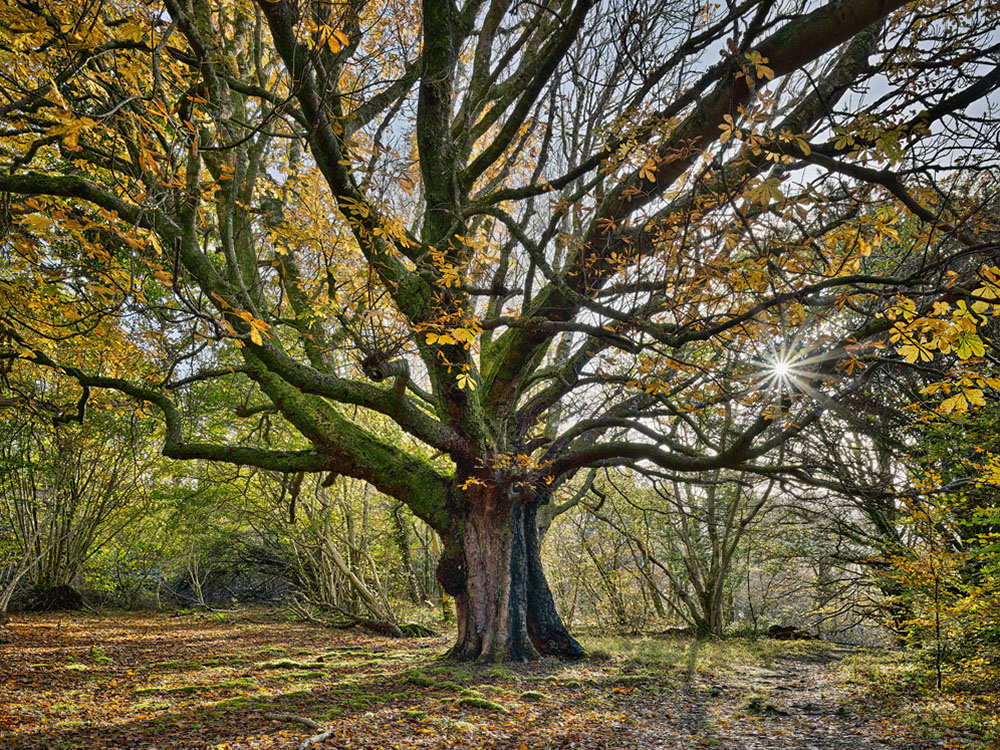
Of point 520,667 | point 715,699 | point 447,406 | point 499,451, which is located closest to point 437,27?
point 447,406

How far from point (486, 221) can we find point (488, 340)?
2109mm

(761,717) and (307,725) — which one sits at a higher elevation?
(307,725)

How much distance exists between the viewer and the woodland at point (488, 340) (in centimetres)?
313

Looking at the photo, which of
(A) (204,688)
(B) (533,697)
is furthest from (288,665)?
(B) (533,697)

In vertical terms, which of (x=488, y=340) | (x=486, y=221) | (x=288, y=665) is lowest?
(x=288, y=665)

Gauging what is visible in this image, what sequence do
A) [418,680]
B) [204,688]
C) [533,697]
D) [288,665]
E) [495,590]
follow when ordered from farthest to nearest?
[495,590]
[288,665]
[418,680]
[533,697]
[204,688]

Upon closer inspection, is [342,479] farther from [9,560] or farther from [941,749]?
[941,749]

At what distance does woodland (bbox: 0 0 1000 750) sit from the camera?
3.13 meters

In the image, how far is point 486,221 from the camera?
7.41 meters

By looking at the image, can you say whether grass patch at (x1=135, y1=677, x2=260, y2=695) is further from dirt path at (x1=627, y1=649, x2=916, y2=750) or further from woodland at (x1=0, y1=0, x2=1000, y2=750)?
dirt path at (x1=627, y1=649, x2=916, y2=750)

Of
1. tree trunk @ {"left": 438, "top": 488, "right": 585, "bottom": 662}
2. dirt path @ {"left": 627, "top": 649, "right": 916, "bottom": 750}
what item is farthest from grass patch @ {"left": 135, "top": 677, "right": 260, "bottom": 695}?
dirt path @ {"left": 627, "top": 649, "right": 916, "bottom": 750}

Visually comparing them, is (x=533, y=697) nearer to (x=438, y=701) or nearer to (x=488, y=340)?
(x=438, y=701)

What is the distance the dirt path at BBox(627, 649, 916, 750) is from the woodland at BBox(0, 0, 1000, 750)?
7cm

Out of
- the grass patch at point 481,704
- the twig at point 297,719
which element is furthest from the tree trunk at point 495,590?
the twig at point 297,719
